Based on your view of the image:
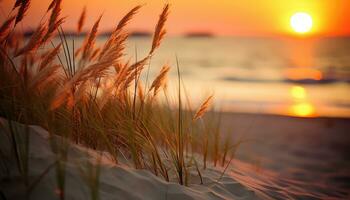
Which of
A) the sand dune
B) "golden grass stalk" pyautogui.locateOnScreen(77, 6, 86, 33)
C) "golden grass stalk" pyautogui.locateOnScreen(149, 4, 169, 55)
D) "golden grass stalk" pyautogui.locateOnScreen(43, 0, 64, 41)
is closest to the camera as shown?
the sand dune

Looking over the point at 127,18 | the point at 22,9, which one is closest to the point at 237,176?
the point at 127,18

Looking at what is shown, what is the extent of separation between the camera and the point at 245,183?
9.03ft

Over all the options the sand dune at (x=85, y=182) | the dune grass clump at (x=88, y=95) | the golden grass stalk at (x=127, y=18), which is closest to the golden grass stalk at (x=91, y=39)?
the dune grass clump at (x=88, y=95)

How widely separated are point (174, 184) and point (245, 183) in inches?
28.4

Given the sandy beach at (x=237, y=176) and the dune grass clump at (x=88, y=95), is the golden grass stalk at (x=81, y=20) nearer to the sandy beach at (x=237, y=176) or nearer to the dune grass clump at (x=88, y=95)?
the dune grass clump at (x=88, y=95)

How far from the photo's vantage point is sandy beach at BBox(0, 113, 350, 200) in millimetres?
1955

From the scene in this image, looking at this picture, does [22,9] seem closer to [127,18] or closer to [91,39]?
[91,39]

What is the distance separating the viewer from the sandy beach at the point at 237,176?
77.0 inches

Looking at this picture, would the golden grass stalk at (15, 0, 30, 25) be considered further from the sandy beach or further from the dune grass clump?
the sandy beach

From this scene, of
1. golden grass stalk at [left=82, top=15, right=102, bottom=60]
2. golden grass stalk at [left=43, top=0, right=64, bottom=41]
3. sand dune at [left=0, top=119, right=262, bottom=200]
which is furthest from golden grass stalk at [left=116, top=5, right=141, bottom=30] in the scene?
sand dune at [left=0, top=119, right=262, bottom=200]

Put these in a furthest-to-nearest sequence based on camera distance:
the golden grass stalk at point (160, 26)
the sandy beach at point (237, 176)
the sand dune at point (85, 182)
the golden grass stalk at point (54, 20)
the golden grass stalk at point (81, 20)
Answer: the golden grass stalk at point (81, 20) → the golden grass stalk at point (160, 26) → the golden grass stalk at point (54, 20) → the sandy beach at point (237, 176) → the sand dune at point (85, 182)

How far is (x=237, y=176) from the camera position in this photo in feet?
9.67

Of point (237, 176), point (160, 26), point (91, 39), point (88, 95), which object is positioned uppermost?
point (160, 26)

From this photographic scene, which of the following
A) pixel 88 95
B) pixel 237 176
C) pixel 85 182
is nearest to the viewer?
pixel 85 182
